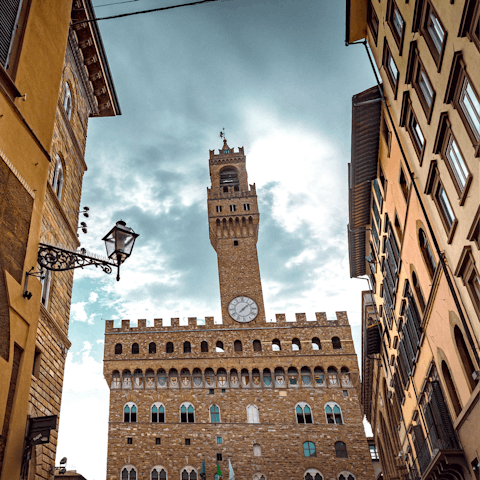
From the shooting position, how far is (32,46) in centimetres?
827

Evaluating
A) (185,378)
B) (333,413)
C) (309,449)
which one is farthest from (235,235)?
(309,449)

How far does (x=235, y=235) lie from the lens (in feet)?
148

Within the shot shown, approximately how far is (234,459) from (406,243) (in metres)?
23.3

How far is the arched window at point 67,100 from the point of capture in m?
14.5

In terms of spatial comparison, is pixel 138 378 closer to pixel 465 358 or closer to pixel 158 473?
pixel 158 473

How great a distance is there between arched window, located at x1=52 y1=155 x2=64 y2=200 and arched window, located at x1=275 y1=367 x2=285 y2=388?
26.6m

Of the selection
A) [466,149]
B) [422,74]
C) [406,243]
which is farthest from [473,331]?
[422,74]

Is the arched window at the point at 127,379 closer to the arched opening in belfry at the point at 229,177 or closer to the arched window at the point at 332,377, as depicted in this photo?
the arched window at the point at 332,377

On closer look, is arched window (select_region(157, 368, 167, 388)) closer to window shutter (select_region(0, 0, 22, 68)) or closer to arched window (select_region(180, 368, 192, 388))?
arched window (select_region(180, 368, 192, 388))

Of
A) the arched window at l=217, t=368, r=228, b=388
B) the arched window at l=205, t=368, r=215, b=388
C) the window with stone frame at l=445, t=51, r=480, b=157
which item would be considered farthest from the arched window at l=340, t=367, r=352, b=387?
the window with stone frame at l=445, t=51, r=480, b=157

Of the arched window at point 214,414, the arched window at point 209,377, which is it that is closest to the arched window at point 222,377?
the arched window at point 209,377

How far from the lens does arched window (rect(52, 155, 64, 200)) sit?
13.0 meters

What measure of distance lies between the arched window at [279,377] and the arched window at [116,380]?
37.2 ft

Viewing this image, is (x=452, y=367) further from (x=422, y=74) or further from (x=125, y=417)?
(x=125, y=417)
